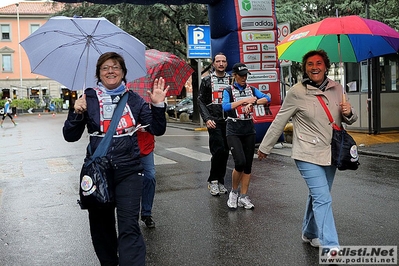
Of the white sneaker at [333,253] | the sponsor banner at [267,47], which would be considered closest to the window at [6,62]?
the sponsor banner at [267,47]

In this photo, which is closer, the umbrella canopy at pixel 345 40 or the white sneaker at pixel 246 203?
the umbrella canopy at pixel 345 40

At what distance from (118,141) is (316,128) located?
1.83 metres

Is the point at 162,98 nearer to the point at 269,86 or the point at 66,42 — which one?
the point at 66,42

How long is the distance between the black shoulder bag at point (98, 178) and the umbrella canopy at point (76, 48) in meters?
1.03

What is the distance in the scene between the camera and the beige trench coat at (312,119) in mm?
4426

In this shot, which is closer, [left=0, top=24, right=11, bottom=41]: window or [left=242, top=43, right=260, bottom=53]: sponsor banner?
[left=242, top=43, right=260, bottom=53]: sponsor banner

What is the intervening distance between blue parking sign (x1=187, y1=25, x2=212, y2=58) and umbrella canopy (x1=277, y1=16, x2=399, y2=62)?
15220 mm

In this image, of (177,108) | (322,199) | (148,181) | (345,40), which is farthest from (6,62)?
(322,199)

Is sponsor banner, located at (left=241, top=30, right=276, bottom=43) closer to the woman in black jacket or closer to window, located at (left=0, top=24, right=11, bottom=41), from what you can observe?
the woman in black jacket

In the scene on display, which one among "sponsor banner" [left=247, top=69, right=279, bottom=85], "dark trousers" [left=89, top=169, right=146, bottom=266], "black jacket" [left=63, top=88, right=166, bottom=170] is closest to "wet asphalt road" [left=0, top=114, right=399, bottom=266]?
"dark trousers" [left=89, top=169, right=146, bottom=266]

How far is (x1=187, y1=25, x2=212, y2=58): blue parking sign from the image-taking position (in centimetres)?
2048

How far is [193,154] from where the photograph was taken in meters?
12.9

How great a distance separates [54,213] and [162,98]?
12.0 ft

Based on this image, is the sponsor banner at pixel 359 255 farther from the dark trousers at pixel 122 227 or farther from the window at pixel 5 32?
the window at pixel 5 32
